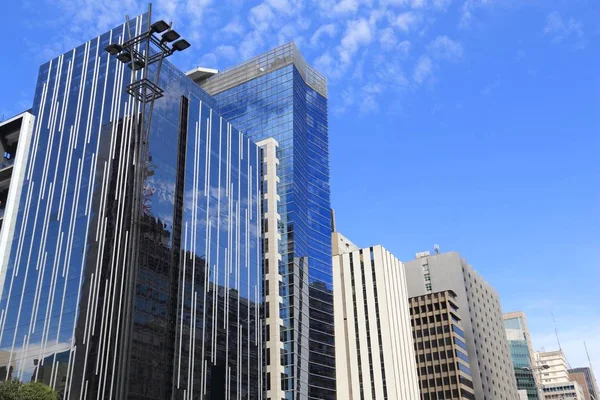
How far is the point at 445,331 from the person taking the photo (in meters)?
146

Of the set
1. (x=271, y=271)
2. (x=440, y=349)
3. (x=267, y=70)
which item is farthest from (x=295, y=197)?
(x=440, y=349)

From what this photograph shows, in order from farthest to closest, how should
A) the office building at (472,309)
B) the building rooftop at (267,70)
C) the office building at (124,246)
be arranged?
the office building at (472,309)
the building rooftop at (267,70)
the office building at (124,246)

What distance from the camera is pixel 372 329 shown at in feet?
395

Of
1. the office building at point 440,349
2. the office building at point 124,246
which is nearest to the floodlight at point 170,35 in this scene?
the office building at point 124,246

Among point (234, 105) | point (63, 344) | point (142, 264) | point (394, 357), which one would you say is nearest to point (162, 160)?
point (142, 264)

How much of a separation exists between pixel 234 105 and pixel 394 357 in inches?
2145

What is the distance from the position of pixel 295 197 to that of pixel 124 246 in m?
35.9

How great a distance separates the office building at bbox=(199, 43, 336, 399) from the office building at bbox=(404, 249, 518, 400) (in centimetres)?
7301

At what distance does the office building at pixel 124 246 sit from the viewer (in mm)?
63219

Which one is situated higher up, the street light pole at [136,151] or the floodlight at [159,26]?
the floodlight at [159,26]

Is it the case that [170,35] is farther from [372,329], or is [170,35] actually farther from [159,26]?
[372,329]

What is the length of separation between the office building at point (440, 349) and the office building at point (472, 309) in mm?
11745

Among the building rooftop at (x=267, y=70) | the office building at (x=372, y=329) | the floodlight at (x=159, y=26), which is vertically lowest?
the floodlight at (x=159, y=26)

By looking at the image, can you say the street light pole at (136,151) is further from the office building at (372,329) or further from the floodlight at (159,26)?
the office building at (372,329)
